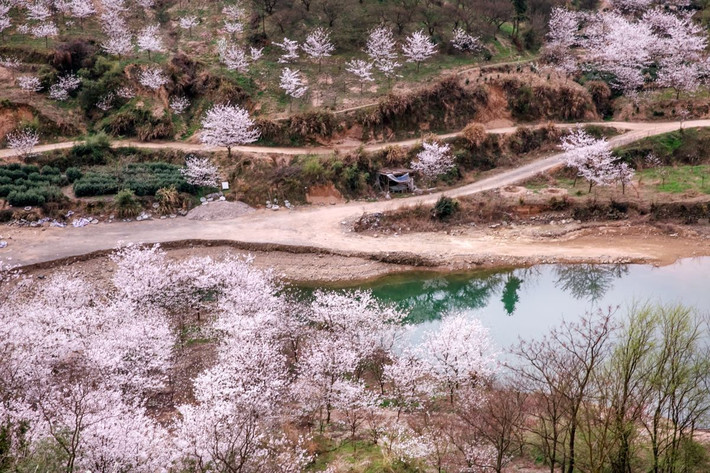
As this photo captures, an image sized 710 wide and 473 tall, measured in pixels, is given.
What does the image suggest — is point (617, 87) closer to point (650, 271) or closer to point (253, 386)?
point (650, 271)

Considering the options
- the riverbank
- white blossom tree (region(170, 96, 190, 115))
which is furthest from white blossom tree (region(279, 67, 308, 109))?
the riverbank

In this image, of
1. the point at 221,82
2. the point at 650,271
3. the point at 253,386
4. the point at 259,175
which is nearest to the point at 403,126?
the point at 259,175

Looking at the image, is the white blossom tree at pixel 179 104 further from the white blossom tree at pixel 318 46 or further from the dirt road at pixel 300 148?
the white blossom tree at pixel 318 46

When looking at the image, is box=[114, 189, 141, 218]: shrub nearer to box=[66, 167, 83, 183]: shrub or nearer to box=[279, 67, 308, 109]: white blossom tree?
box=[66, 167, 83, 183]: shrub

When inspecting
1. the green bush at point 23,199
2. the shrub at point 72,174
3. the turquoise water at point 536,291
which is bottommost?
the turquoise water at point 536,291

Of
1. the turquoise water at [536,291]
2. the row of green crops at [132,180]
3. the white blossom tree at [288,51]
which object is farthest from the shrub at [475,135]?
the row of green crops at [132,180]

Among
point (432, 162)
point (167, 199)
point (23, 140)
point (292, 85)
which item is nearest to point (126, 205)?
point (167, 199)

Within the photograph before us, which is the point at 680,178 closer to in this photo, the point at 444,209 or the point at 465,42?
the point at 444,209
